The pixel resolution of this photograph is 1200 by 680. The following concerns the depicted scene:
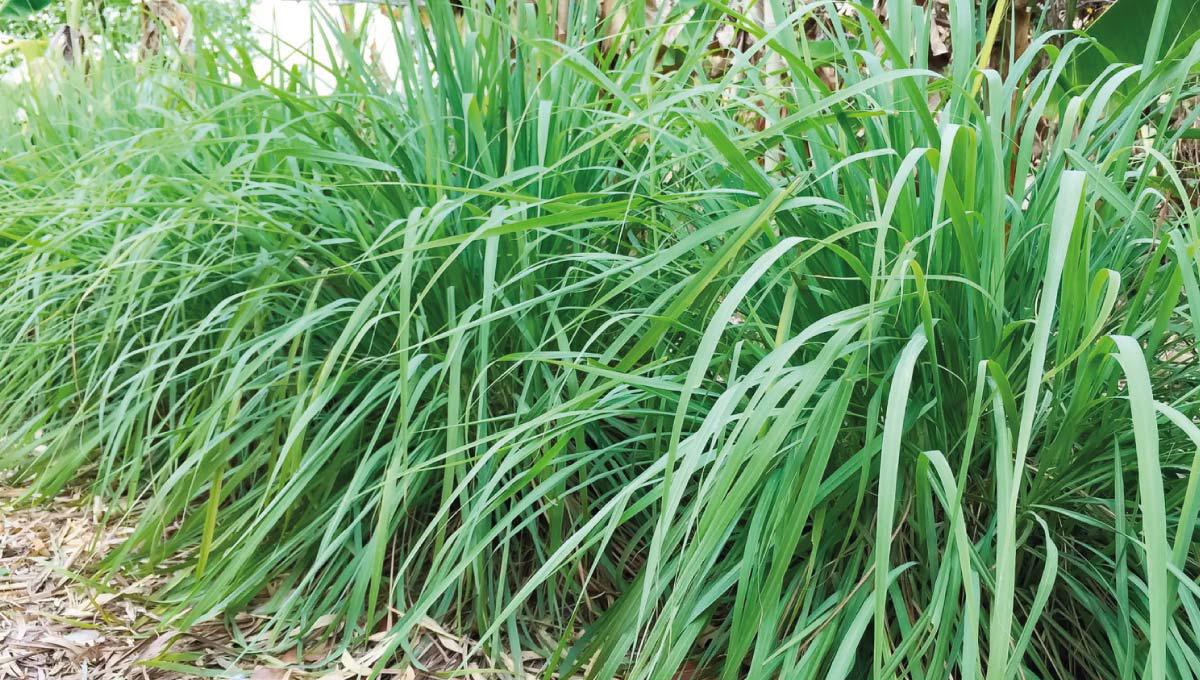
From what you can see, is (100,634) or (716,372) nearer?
(716,372)

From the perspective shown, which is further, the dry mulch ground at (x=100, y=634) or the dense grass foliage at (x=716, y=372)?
the dry mulch ground at (x=100, y=634)

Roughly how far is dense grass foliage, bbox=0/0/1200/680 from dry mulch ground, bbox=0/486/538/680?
5cm

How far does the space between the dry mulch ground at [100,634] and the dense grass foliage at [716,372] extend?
5 cm

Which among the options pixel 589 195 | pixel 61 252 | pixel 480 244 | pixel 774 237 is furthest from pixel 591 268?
pixel 61 252

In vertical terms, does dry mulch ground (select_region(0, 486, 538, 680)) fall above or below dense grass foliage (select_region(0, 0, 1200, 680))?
below

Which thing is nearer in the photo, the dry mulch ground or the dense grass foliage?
the dense grass foliage

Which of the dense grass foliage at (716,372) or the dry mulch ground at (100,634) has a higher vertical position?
the dense grass foliage at (716,372)

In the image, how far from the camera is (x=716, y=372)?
130 cm

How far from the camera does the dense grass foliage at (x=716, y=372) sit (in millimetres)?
930

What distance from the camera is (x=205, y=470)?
153cm

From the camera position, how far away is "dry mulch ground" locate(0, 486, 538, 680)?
51.0 inches

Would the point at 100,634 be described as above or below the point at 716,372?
below

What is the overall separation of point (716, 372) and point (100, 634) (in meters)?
1.03

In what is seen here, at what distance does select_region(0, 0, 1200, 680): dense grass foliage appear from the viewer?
0.93 meters
